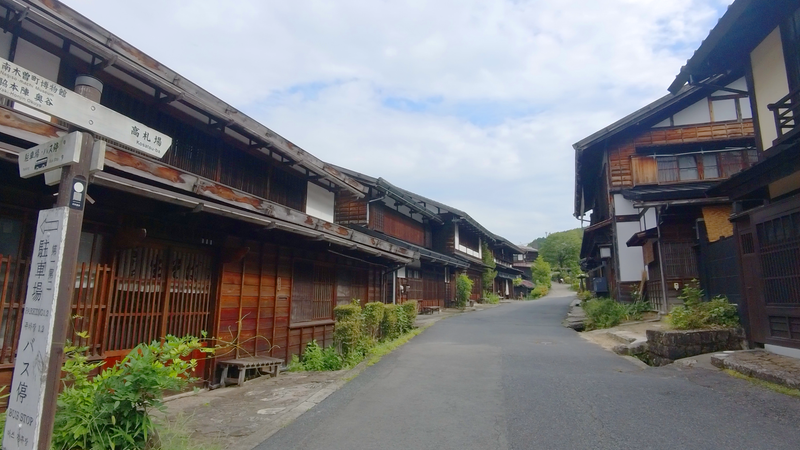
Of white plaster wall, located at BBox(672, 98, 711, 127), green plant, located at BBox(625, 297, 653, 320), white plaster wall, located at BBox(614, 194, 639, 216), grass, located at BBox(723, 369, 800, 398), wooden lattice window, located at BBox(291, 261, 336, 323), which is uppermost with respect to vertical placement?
white plaster wall, located at BBox(672, 98, 711, 127)

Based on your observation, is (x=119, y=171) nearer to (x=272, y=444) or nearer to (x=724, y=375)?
(x=272, y=444)

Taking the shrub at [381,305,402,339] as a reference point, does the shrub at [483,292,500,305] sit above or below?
above

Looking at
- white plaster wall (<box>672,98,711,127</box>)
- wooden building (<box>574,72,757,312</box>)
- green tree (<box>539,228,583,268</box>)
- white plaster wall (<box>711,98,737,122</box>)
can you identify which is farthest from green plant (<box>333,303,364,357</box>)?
green tree (<box>539,228,583,268</box>)

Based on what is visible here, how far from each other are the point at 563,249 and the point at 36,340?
8537 cm

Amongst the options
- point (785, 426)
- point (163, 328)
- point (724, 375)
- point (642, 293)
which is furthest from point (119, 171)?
point (642, 293)

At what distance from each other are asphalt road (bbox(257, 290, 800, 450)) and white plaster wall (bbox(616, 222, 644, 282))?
1174 cm

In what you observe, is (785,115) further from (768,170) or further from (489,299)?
(489,299)

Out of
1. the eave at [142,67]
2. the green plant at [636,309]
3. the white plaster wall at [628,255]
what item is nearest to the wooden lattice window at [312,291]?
the eave at [142,67]

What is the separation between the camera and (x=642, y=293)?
722 inches

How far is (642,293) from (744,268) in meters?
9.94

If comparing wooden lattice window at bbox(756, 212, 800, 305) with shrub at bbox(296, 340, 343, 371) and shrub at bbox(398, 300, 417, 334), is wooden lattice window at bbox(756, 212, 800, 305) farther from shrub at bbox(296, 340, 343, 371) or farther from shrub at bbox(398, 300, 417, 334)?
shrub at bbox(398, 300, 417, 334)

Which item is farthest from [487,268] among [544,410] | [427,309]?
[544,410]

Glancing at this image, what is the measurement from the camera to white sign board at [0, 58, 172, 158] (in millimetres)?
3344

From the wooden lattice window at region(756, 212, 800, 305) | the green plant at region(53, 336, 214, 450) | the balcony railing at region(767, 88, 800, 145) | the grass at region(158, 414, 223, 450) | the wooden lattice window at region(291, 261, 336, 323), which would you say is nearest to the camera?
the green plant at region(53, 336, 214, 450)
